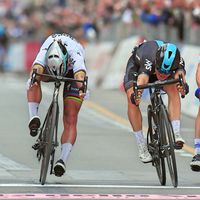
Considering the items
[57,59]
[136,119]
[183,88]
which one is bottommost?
[136,119]

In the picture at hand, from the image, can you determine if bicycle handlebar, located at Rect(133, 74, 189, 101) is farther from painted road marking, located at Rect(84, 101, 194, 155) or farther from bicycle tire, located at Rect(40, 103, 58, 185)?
painted road marking, located at Rect(84, 101, 194, 155)

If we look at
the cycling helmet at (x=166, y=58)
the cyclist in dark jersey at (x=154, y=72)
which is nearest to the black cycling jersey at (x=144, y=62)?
the cyclist in dark jersey at (x=154, y=72)

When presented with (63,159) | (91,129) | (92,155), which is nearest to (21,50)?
(91,129)

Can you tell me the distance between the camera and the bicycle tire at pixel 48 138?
12133 millimetres

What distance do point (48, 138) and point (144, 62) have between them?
1.53 meters

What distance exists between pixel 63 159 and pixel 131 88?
46.9 inches

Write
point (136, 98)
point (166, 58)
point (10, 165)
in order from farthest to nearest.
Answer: point (10, 165) → point (136, 98) → point (166, 58)

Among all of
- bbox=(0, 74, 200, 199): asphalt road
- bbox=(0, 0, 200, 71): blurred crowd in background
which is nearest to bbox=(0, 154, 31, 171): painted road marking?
bbox=(0, 74, 200, 199): asphalt road

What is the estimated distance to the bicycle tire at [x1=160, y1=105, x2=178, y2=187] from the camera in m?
12.1

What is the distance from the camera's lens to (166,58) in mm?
12430

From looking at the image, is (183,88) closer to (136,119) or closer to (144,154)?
(136,119)

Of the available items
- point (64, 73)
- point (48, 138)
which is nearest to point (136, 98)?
point (64, 73)

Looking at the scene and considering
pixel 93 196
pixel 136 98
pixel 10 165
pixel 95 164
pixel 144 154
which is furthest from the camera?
pixel 95 164

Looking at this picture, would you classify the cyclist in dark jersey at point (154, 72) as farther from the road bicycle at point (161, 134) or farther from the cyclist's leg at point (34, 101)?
the cyclist's leg at point (34, 101)
